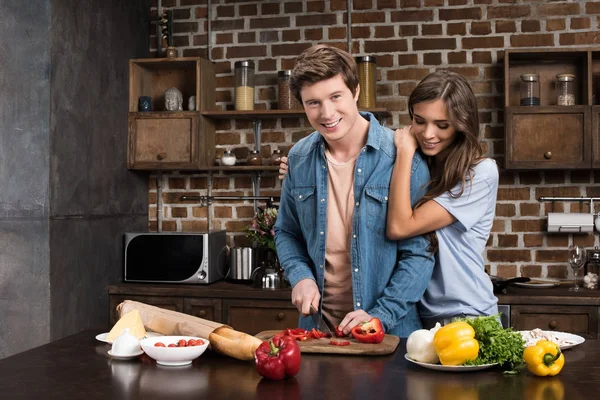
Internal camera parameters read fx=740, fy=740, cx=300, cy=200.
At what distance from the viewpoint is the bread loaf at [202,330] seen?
1.87 metres

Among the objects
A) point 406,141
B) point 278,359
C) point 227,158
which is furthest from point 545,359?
point 227,158

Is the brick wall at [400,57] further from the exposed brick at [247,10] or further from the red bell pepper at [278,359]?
the red bell pepper at [278,359]

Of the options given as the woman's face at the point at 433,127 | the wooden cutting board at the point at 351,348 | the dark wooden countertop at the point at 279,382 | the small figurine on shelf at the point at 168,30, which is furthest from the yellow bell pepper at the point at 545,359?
the small figurine on shelf at the point at 168,30

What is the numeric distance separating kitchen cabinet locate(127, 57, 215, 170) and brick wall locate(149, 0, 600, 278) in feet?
0.79

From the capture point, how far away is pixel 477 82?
4305mm

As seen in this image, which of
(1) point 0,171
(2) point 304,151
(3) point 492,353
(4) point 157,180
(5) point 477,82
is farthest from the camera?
(4) point 157,180

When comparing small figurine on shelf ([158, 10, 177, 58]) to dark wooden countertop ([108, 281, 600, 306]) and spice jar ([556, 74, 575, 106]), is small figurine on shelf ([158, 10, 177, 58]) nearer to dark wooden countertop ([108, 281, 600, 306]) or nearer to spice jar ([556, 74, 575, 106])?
dark wooden countertop ([108, 281, 600, 306])

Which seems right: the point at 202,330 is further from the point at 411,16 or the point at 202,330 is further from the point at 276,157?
the point at 411,16

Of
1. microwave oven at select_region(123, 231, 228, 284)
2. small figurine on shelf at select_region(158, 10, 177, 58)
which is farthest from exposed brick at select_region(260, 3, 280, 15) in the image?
microwave oven at select_region(123, 231, 228, 284)

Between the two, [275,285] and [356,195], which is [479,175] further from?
[275,285]

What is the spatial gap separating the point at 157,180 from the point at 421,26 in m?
1.86

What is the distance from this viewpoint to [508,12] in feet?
14.0

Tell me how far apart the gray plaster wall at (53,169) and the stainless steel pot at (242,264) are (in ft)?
2.30

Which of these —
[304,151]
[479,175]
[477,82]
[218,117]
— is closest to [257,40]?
[218,117]
